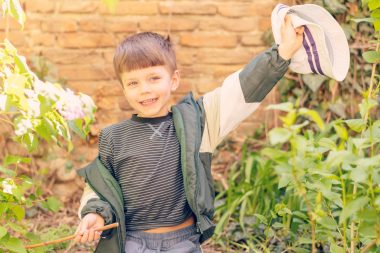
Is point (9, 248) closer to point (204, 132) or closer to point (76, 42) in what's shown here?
point (204, 132)

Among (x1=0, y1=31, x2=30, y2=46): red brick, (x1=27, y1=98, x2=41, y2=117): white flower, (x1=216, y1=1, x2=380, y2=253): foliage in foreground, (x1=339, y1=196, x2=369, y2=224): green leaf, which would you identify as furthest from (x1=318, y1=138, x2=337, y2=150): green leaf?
(x1=0, y1=31, x2=30, y2=46): red brick

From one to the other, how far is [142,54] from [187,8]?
5.89 ft

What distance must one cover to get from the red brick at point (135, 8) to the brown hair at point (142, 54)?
1.63 meters

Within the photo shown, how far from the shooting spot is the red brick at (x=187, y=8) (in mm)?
4223

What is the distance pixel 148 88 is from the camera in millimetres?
2463

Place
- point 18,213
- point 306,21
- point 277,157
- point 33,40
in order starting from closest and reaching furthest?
1. point 277,157
2. point 306,21
3. point 18,213
4. point 33,40

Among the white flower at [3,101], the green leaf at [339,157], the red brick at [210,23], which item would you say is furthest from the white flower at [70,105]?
the red brick at [210,23]

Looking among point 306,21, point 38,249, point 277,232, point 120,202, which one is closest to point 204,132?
point 120,202

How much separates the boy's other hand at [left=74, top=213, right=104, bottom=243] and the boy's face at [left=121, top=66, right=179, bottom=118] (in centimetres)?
43

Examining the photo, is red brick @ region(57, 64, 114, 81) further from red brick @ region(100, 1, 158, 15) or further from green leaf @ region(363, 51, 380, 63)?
green leaf @ region(363, 51, 380, 63)

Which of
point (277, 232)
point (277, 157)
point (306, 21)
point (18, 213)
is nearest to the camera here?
point (277, 157)

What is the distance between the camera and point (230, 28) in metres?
4.27

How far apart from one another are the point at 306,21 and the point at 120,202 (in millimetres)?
924

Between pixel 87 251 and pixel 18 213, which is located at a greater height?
pixel 18 213
